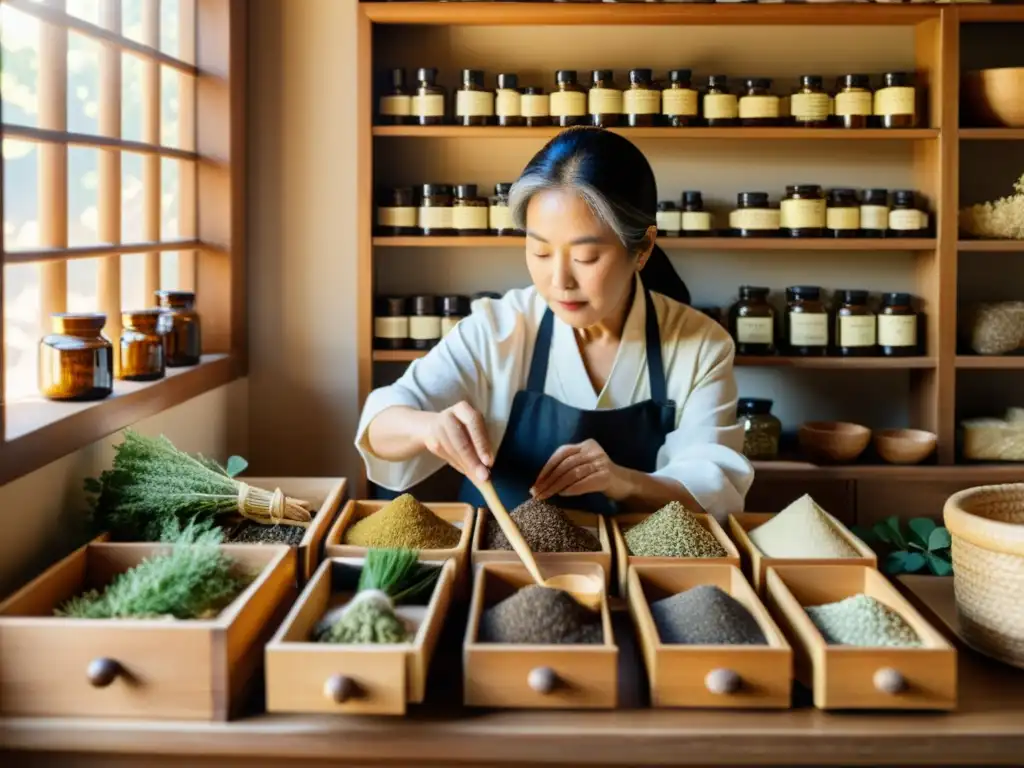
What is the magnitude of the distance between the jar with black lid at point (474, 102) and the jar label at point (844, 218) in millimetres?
981

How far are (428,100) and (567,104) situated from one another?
1.24 ft

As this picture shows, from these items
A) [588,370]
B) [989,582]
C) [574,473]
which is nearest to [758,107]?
[588,370]

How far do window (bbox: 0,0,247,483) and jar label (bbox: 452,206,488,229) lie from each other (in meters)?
0.60

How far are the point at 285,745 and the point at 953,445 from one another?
241cm

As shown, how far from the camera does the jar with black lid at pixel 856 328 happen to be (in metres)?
3.10

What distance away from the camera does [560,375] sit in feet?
7.86

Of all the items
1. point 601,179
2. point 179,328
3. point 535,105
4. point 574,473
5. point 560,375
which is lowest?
point 574,473

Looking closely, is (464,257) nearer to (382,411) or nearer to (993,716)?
(382,411)

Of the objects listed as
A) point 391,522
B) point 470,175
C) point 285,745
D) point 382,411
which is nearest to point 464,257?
point 470,175

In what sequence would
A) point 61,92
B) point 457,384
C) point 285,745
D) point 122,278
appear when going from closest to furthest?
point 285,745 < point 61,92 < point 457,384 < point 122,278

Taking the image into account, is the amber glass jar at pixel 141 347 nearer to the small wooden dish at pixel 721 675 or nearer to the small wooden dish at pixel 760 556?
the small wooden dish at pixel 760 556

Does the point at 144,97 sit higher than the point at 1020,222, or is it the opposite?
the point at 144,97

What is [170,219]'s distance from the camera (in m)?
2.93

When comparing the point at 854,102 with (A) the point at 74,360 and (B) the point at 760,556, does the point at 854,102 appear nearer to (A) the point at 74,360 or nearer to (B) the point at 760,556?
(B) the point at 760,556
